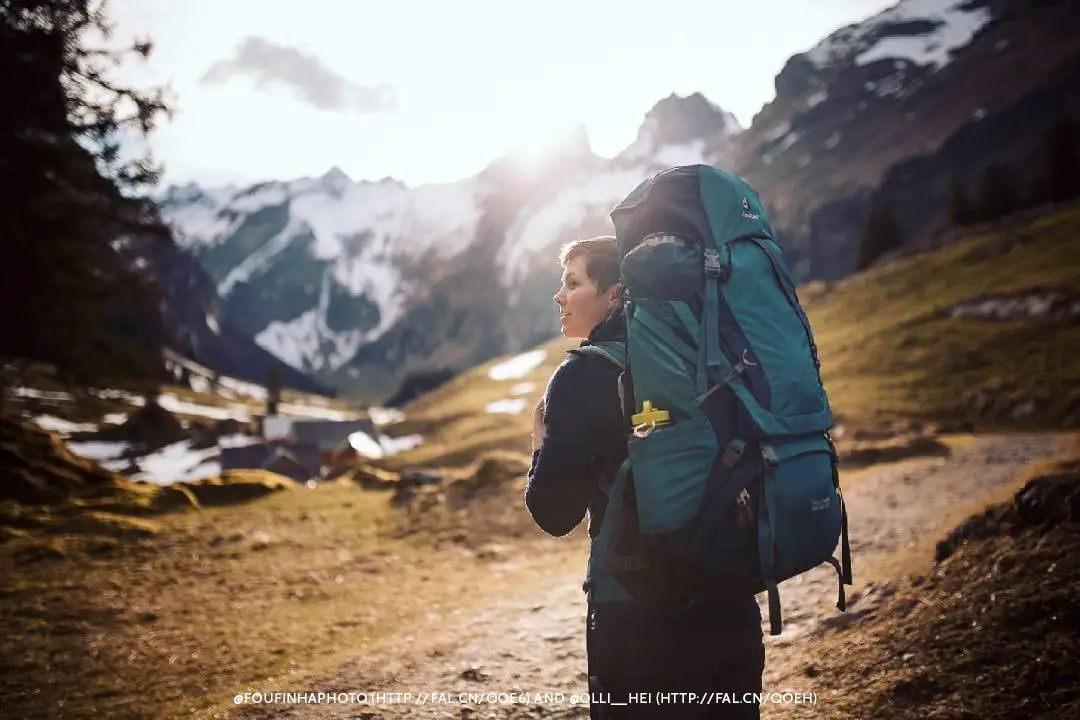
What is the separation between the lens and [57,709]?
599 centimetres

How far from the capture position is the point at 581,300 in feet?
10.5

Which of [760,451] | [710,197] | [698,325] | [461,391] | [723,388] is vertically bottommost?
[461,391]

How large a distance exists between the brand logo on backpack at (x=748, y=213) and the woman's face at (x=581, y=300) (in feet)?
2.29

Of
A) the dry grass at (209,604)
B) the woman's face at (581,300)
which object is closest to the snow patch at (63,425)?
the dry grass at (209,604)

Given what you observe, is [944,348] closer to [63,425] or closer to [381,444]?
[381,444]

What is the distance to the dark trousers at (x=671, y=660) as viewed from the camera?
8.98ft

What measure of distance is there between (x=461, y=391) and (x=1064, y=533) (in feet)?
Result: 454

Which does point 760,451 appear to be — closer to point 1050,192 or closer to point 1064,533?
point 1064,533

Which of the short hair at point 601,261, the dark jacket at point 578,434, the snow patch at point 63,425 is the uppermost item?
the short hair at point 601,261

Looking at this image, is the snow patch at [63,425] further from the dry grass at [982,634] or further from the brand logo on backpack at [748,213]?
the brand logo on backpack at [748,213]

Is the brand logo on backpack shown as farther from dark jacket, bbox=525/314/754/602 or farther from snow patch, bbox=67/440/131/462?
snow patch, bbox=67/440/131/462

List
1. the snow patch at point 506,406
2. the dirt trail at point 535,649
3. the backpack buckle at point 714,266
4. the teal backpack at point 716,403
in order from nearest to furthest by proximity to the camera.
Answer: the teal backpack at point 716,403, the backpack buckle at point 714,266, the dirt trail at point 535,649, the snow patch at point 506,406

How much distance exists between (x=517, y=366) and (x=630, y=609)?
144106 millimetres

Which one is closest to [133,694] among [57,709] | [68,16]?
[57,709]
